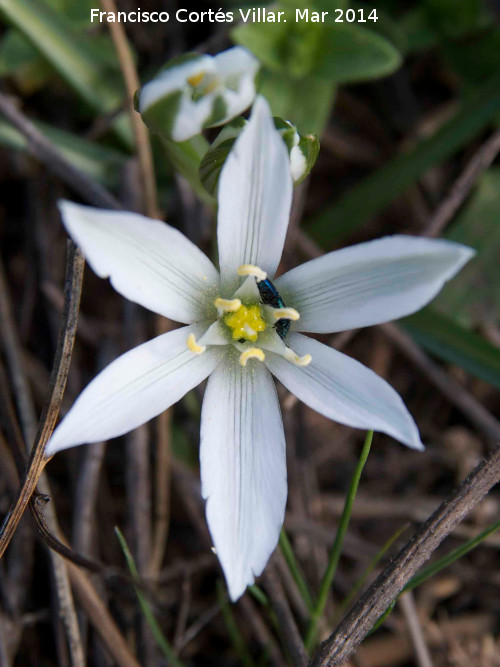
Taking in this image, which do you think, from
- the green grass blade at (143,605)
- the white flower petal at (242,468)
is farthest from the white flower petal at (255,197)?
the green grass blade at (143,605)

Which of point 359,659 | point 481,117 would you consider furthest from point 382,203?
point 359,659

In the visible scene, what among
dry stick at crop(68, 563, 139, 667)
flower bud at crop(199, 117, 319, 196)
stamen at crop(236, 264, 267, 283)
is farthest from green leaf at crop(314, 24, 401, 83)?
dry stick at crop(68, 563, 139, 667)

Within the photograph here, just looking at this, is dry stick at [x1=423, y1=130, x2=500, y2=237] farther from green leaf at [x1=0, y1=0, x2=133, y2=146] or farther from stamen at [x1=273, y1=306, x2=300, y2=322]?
green leaf at [x1=0, y1=0, x2=133, y2=146]

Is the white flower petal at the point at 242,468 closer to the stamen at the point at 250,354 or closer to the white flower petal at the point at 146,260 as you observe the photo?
the stamen at the point at 250,354

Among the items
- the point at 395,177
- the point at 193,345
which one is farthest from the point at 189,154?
the point at 395,177

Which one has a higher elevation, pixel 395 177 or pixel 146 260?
pixel 146 260

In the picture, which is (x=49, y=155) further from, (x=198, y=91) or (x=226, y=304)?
(x=226, y=304)

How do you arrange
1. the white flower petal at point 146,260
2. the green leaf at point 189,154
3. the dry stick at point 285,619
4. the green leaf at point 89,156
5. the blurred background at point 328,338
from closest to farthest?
the white flower petal at point 146,260
the dry stick at point 285,619
the green leaf at point 189,154
the blurred background at point 328,338
the green leaf at point 89,156
